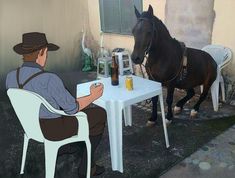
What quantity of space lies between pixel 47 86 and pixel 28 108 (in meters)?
0.32

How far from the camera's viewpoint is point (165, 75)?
4.49 m

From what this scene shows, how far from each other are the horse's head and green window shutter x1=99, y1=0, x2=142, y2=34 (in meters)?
2.84

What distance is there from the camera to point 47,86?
249 centimetres

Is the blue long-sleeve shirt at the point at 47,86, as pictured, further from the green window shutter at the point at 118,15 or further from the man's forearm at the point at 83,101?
the green window shutter at the point at 118,15

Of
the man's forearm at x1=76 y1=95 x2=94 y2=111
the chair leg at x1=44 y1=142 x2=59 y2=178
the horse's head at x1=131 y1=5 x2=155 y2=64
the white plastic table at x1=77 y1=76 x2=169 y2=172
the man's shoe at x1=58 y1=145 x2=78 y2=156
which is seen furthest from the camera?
the horse's head at x1=131 y1=5 x2=155 y2=64

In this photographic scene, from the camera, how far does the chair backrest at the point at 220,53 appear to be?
212 inches

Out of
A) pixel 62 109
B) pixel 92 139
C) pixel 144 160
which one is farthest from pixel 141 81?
pixel 62 109

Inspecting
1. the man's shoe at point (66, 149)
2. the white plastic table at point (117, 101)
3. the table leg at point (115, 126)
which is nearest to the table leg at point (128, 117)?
the white plastic table at point (117, 101)

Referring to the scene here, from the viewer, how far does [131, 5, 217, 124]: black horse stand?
4055 millimetres

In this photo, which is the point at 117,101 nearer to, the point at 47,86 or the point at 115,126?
the point at 115,126

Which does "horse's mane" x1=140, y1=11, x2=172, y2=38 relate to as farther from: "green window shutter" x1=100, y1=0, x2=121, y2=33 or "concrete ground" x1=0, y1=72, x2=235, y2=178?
"green window shutter" x1=100, y1=0, x2=121, y2=33

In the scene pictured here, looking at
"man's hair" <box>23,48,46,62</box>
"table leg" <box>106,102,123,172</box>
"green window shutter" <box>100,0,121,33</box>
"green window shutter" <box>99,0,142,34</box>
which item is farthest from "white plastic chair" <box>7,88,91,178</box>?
"green window shutter" <box>100,0,121,33</box>

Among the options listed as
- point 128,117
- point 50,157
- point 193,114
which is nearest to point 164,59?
point 128,117

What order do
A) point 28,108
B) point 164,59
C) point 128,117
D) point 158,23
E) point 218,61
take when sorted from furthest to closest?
point 218,61 < point 128,117 < point 164,59 < point 158,23 < point 28,108
